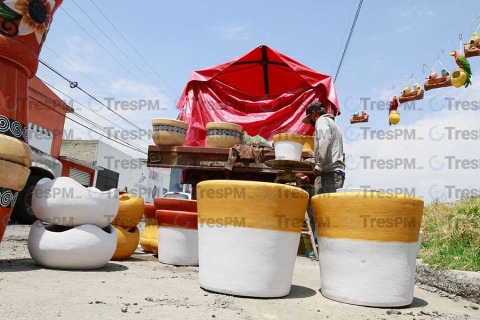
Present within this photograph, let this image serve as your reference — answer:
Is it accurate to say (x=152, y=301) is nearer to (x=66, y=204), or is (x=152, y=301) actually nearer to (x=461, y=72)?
(x=66, y=204)

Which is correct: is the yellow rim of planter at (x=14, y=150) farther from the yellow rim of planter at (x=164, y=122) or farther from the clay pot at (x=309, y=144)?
the clay pot at (x=309, y=144)

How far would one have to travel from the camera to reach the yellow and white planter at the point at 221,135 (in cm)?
529

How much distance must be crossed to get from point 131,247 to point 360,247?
2681 mm

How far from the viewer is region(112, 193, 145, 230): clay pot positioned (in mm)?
4551

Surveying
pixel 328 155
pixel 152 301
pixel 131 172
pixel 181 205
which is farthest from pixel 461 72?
pixel 131 172

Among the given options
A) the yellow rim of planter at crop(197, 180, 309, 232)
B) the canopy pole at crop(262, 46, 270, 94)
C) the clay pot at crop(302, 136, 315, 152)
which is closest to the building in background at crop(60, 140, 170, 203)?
the canopy pole at crop(262, 46, 270, 94)

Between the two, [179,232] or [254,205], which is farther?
[179,232]

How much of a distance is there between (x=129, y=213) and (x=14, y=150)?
1.62 m

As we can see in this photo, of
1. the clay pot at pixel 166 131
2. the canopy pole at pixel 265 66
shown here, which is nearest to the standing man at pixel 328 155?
the clay pot at pixel 166 131

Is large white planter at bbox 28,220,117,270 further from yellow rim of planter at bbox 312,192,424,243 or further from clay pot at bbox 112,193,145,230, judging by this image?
yellow rim of planter at bbox 312,192,424,243

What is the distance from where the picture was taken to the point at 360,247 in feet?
9.11

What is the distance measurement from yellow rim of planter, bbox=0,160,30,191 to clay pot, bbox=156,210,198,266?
1.39m

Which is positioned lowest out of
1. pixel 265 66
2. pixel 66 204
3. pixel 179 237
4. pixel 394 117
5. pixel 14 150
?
pixel 179 237

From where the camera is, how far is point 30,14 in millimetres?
3447
